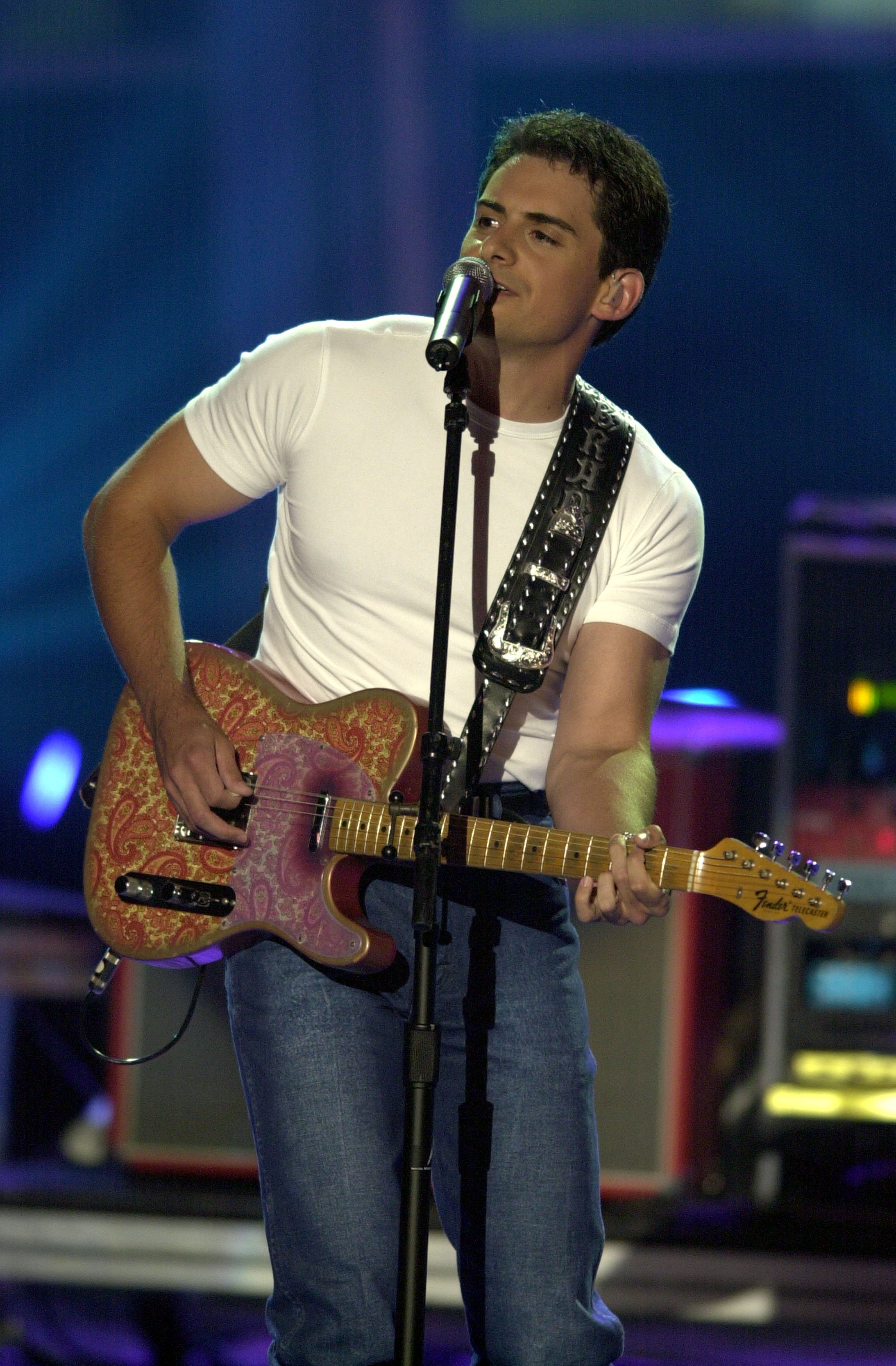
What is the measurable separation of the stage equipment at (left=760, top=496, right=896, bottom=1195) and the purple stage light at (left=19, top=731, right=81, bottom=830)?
7.68 ft

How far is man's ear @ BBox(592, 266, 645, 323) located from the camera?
2.86 meters

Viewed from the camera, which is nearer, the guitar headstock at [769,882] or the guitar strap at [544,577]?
the guitar headstock at [769,882]

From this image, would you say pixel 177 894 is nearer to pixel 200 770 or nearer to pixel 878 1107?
pixel 200 770

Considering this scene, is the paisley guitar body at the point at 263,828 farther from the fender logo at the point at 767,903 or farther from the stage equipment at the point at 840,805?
the stage equipment at the point at 840,805

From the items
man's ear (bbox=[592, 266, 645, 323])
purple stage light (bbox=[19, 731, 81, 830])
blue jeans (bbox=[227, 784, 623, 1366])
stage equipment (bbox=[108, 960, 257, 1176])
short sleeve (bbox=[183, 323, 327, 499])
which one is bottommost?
stage equipment (bbox=[108, 960, 257, 1176])

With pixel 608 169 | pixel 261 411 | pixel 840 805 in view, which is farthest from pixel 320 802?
pixel 840 805

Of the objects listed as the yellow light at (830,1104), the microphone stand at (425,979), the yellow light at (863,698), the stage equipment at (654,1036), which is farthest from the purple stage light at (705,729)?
the microphone stand at (425,979)

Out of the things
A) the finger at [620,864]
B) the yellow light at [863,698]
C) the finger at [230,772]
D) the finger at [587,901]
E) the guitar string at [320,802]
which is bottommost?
the finger at [587,901]

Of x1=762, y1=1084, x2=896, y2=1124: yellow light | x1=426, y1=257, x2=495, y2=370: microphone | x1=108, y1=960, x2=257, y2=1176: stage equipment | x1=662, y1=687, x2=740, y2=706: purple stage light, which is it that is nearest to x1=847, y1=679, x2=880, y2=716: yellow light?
x1=662, y1=687, x2=740, y2=706: purple stage light

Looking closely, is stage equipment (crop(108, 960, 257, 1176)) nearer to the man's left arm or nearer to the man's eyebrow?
the man's left arm

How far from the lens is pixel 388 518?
8.74 feet

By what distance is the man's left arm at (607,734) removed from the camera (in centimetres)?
255

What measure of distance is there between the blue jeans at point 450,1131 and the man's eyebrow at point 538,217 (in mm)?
1091

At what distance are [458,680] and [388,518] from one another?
0.29m
